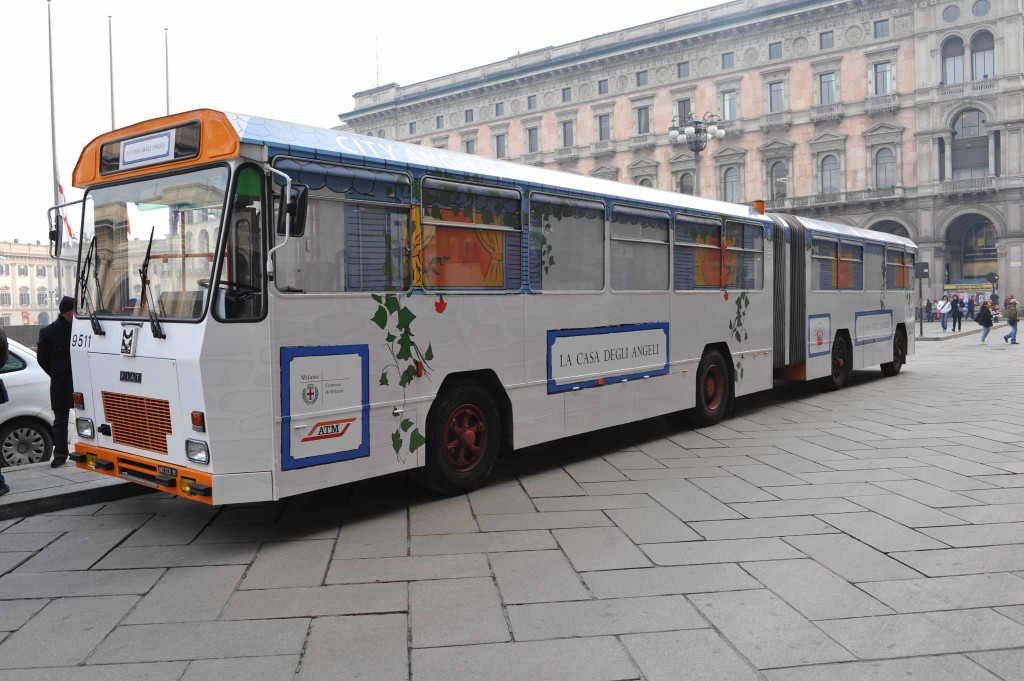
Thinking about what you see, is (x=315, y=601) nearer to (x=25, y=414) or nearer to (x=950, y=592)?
(x=950, y=592)

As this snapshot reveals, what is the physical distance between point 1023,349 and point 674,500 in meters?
20.9

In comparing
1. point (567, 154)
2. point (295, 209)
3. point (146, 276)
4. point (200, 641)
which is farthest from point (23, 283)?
point (200, 641)

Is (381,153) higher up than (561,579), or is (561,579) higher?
(381,153)

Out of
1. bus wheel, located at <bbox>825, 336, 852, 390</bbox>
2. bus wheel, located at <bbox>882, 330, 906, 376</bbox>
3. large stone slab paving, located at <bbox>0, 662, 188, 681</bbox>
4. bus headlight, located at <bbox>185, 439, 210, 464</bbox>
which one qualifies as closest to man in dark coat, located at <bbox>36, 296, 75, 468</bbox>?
bus headlight, located at <bbox>185, 439, 210, 464</bbox>

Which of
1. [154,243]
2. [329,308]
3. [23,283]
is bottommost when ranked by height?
A: [329,308]

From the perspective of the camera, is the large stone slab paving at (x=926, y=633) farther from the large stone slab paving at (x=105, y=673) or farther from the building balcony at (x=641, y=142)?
the building balcony at (x=641, y=142)

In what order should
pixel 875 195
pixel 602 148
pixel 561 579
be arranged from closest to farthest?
pixel 561 579
pixel 875 195
pixel 602 148

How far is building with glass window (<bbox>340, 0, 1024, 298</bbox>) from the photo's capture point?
45.0m

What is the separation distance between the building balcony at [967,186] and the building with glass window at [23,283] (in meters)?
61.7

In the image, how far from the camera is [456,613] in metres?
4.16

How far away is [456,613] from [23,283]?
258 ft

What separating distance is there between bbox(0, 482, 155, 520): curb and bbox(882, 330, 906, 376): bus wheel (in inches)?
530

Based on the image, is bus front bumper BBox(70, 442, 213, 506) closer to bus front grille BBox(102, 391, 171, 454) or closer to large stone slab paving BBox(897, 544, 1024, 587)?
bus front grille BBox(102, 391, 171, 454)

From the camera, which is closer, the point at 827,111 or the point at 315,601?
the point at 315,601
